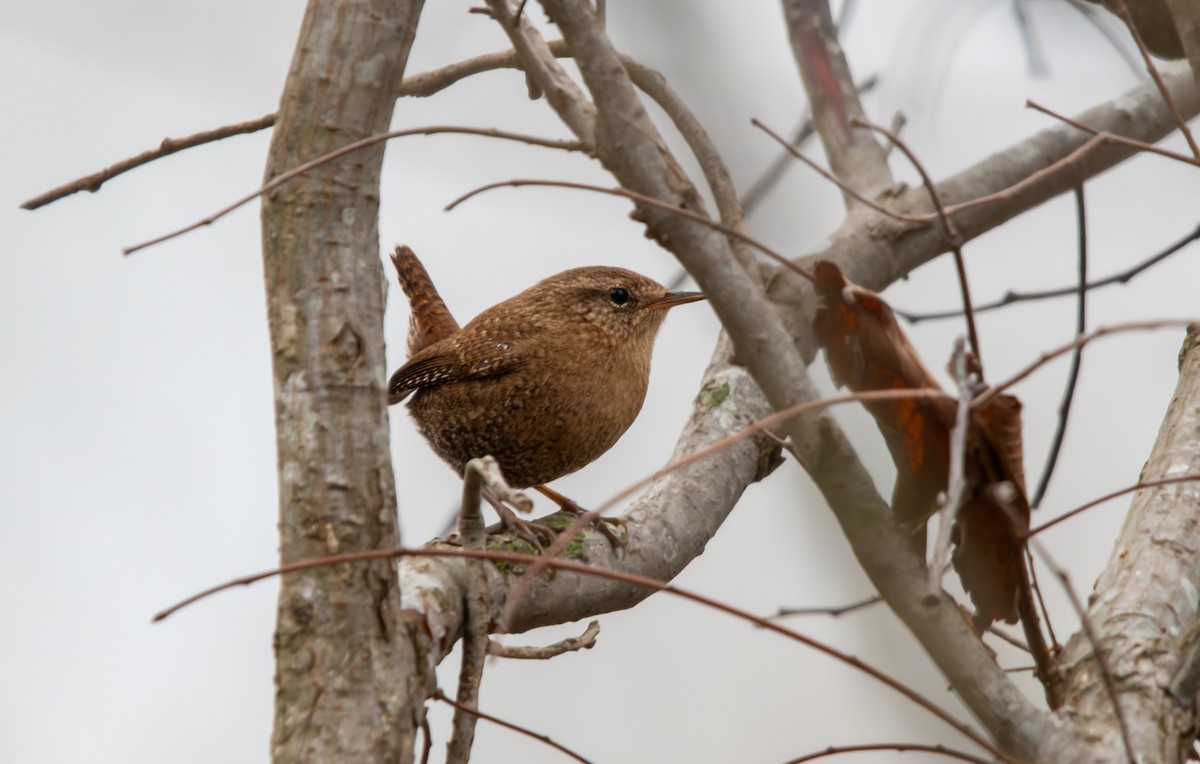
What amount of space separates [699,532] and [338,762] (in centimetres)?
136

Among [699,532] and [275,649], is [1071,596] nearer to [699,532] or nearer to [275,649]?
[275,649]

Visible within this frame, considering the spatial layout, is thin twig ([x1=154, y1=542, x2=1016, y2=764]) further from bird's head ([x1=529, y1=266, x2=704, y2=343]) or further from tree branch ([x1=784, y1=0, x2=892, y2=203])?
tree branch ([x1=784, y1=0, x2=892, y2=203])

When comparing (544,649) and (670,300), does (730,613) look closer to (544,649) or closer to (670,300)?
(544,649)

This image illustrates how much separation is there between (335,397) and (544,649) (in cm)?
68

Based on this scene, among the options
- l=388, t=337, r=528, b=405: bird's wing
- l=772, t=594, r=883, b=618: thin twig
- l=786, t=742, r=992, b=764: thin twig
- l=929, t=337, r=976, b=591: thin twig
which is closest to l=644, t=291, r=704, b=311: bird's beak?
l=388, t=337, r=528, b=405: bird's wing

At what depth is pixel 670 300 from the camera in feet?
12.3

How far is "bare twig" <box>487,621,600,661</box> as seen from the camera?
190 cm

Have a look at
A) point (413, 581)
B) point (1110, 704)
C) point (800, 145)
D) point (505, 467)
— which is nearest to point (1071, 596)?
point (1110, 704)

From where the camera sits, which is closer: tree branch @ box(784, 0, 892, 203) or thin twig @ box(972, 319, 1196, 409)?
thin twig @ box(972, 319, 1196, 409)

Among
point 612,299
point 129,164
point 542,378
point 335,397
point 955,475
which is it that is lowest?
point 955,475

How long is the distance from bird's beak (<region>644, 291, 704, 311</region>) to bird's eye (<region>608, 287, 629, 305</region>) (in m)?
0.08

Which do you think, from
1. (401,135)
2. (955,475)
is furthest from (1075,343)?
(401,135)

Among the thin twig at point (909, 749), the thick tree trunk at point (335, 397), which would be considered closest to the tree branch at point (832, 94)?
the thick tree trunk at point (335, 397)

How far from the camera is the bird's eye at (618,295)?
3.68 metres
